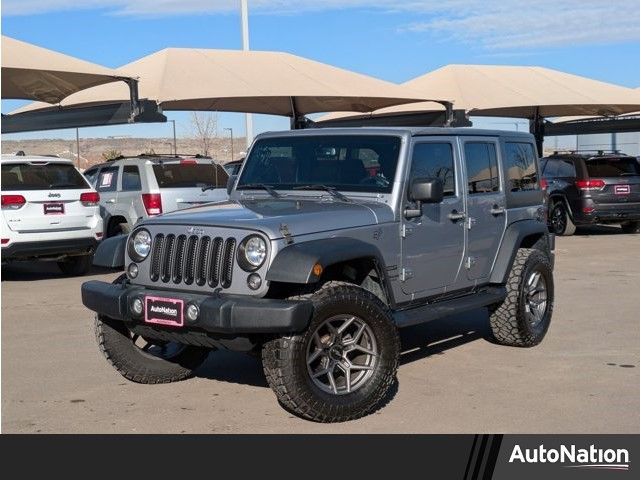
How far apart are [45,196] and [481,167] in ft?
21.6

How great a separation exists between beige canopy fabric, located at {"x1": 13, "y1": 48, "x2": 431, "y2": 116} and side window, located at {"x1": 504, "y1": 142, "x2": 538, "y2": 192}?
939 centimetres

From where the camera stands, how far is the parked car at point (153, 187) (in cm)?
1371

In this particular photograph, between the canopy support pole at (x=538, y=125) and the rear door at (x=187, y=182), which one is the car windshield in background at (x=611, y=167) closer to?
the canopy support pole at (x=538, y=125)

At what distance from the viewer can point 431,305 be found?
6629mm

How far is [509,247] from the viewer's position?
7.52 m

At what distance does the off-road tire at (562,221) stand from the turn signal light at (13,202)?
34.0 feet

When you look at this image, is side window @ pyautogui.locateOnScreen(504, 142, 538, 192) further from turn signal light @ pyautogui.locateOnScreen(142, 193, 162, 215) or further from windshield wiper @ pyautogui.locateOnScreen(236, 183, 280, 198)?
turn signal light @ pyautogui.locateOnScreen(142, 193, 162, 215)

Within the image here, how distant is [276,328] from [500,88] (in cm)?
1889

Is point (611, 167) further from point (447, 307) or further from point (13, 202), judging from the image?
point (447, 307)

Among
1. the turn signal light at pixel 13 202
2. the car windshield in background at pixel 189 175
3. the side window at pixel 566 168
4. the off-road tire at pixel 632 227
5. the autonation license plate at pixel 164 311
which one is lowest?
the off-road tire at pixel 632 227

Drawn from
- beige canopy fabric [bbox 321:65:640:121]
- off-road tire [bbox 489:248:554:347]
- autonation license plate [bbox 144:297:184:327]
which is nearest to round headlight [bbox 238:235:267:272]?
autonation license plate [bbox 144:297:184:327]

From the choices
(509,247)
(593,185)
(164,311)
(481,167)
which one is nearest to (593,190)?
(593,185)

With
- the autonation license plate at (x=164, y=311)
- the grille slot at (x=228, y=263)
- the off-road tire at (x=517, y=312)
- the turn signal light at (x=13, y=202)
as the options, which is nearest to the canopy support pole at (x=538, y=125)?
the turn signal light at (x=13, y=202)

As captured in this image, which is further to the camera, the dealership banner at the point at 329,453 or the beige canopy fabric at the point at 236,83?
the beige canopy fabric at the point at 236,83
